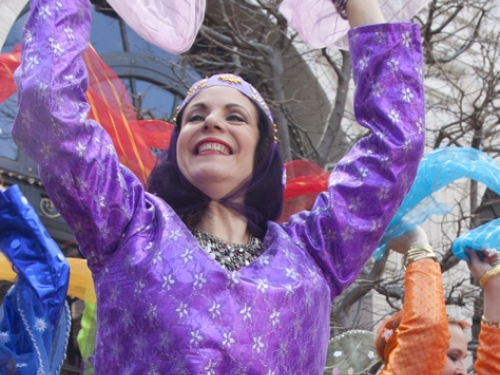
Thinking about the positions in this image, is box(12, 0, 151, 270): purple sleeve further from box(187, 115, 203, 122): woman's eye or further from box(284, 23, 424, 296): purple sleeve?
box(284, 23, 424, 296): purple sleeve

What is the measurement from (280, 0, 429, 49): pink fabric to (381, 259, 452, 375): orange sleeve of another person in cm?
109

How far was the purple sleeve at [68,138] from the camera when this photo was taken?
166cm

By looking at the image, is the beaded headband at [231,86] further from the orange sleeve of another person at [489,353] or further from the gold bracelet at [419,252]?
the orange sleeve of another person at [489,353]

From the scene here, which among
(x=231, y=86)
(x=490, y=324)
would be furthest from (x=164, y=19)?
(x=490, y=324)

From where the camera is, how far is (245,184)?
1977 mm

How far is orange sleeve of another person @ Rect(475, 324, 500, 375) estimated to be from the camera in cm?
314

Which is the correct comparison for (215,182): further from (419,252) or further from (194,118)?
(419,252)

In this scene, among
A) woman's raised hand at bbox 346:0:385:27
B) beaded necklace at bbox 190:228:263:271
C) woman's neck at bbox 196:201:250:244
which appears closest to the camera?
beaded necklace at bbox 190:228:263:271

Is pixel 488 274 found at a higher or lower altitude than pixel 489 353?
higher

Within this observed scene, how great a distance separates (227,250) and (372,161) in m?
0.38

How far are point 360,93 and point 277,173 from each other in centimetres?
27

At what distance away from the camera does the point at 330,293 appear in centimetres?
189

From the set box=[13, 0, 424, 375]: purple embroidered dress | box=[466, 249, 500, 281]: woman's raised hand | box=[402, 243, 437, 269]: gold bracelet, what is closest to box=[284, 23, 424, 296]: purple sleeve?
box=[13, 0, 424, 375]: purple embroidered dress

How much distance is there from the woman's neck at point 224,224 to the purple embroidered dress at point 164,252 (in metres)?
0.09
